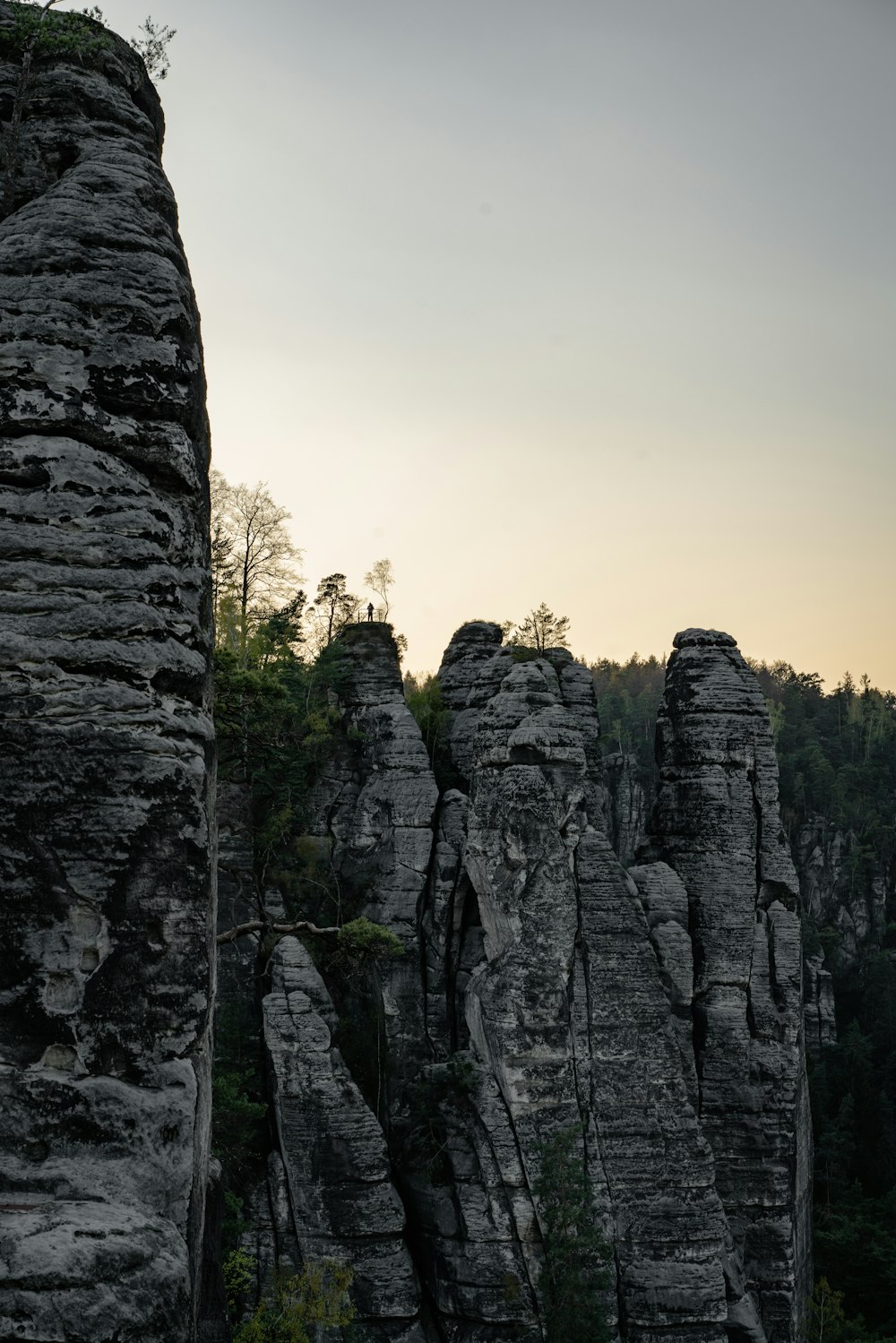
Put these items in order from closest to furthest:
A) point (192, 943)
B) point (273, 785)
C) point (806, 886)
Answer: point (192, 943)
point (273, 785)
point (806, 886)

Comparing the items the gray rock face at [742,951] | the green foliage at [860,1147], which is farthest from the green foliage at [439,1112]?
the green foliage at [860,1147]

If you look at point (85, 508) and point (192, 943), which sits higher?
point (85, 508)

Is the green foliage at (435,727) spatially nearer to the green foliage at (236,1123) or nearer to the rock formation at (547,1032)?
the rock formation at (547,1032)

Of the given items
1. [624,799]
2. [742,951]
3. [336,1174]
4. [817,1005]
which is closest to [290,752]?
[336,1174]

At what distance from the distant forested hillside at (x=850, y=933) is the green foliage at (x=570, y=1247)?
41.3ft

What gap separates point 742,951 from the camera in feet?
90.9

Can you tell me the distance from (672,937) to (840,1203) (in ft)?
69.7

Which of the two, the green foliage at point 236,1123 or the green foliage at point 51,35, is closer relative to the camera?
the green foliage at point 51,35

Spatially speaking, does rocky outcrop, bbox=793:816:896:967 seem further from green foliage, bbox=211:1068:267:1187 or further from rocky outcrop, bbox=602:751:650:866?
green foliage, bbox=211:1068:267:1187

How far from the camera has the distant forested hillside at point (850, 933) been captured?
119 feet

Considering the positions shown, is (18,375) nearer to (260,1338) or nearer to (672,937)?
(260,1338)

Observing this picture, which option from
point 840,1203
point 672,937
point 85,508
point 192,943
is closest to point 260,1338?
point 672,937

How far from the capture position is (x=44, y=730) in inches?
236

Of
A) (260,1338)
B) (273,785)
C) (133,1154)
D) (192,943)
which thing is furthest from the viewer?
(273,785)
